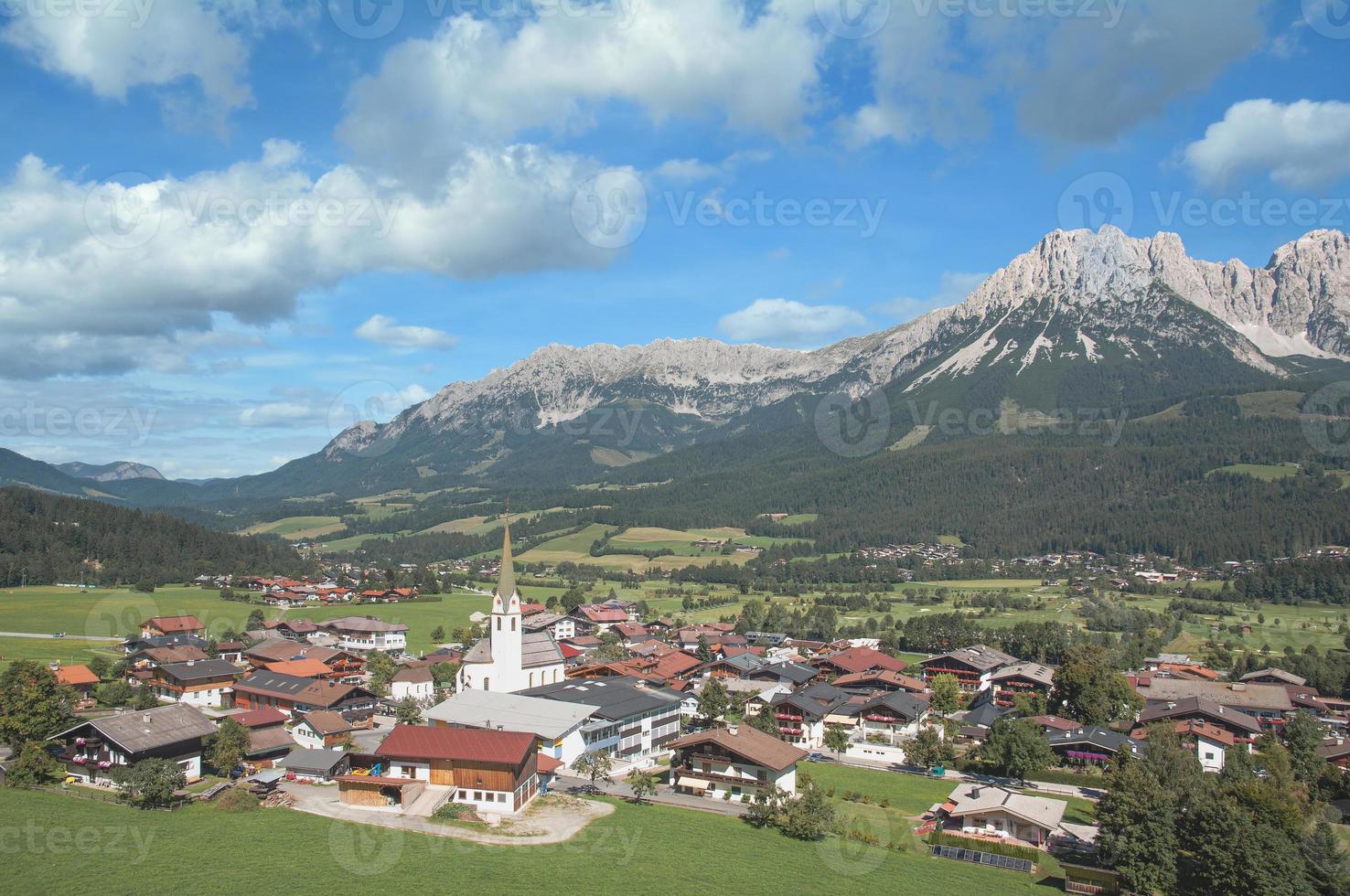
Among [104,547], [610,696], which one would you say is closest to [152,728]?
[610,696]

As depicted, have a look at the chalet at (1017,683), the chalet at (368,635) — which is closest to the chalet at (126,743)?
the chalet at (368,635)

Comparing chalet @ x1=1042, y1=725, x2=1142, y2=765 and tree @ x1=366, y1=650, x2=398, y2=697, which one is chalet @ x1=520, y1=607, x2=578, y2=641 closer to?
tree @ x1=366, y1=650, x2=398, y2=697

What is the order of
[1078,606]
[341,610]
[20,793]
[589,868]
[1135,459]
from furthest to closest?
1. [1135,459]
2. [1078,606]
3. [341,610]
4. [20,793]
5. [589,868]

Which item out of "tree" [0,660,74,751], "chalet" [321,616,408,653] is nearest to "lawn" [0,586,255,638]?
"chalet" [321,616,408,653]

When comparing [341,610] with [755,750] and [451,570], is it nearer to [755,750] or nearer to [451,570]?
[451,570]

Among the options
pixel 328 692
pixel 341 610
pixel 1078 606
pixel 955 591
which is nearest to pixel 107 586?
pixel 341 610

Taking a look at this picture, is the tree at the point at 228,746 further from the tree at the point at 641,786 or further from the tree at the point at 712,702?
the tree at the point at 712,702

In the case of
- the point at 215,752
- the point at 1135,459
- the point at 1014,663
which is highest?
the point at 1135,459
